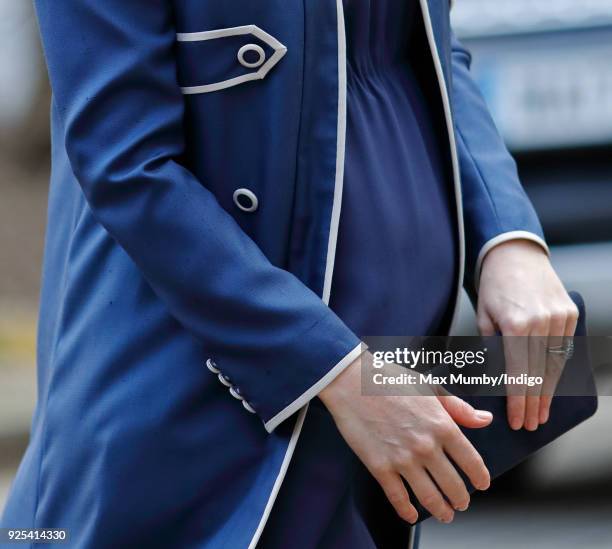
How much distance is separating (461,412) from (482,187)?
1.28 feet

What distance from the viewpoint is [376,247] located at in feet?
4.41

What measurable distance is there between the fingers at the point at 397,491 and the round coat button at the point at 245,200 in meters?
0.30

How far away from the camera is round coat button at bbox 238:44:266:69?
1.24 m

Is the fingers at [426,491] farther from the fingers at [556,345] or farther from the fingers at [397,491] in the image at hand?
the fingers at [556,345]

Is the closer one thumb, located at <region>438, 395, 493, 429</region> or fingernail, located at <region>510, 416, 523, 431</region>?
thumb, located at <region>438, 395, 493, 429</region>

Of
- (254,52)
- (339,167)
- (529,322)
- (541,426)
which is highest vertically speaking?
(254,52)

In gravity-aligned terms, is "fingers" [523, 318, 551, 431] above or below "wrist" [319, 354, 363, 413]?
below

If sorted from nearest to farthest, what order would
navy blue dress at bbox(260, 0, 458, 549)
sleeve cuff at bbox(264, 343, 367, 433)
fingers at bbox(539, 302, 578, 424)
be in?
sleeve cuff at bbox(264, 343, 367, 433) < navy blue dress at bbox(260, 0, 458, 549) < fingers at bbox(539, 302, 578, 424)

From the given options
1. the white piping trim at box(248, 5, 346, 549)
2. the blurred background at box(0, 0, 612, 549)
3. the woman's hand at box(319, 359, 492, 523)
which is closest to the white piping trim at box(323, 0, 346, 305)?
the white piping trim at box(248, 5, 346, 549)

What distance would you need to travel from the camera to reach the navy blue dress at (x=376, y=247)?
4.32ft

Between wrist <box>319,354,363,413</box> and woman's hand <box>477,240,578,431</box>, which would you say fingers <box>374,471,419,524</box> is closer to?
wrist <box>319,354,363,413</box>

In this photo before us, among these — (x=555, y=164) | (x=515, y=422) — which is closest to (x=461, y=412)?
(x=515, y=422)

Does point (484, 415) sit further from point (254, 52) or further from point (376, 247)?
point (254, 52)

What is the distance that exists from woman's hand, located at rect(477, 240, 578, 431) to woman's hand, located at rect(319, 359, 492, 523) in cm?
18
